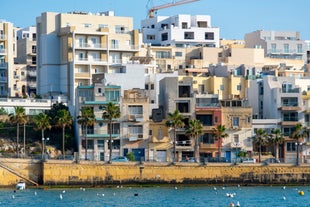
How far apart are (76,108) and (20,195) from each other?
25.2 meters

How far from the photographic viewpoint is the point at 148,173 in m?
115

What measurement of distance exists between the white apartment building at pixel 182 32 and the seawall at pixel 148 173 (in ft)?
173

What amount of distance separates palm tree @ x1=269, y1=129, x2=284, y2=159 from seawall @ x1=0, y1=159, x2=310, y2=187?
24.3ft

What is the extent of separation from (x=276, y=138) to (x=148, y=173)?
58.1 ft

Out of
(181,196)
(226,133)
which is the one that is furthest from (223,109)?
(181,196)

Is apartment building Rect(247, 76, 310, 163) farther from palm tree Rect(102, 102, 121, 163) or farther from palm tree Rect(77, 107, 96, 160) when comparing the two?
palm tree Rect(77, 107, 96, 160)

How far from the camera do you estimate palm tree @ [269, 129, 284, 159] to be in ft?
412

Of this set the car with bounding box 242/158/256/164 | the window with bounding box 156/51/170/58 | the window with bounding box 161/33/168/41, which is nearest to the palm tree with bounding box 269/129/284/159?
the car with bounding box 242/158/256/164

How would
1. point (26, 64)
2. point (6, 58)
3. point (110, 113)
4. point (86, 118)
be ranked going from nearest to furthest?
point (110, 113) < point (86, 118) < point (6, 58) < point (26, 64)

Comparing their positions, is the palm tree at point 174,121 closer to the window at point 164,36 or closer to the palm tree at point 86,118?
the palm tree at point 86,118

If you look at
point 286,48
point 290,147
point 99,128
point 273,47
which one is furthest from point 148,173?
point 286,48

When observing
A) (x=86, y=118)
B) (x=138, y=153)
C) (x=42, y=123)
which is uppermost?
(x=86, y=118)

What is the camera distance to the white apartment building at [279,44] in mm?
170125

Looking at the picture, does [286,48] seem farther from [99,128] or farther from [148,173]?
[148,173]
